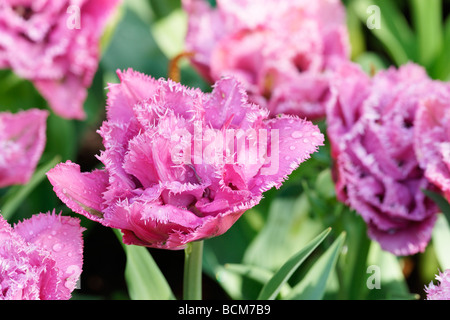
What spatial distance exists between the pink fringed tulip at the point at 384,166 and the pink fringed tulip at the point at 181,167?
19 cm

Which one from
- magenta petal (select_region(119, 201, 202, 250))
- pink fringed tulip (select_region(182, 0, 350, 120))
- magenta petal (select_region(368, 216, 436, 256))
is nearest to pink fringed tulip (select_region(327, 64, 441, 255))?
magenta petal (select_region(368, 216, 436, 256))

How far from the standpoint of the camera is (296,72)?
2.64 feet

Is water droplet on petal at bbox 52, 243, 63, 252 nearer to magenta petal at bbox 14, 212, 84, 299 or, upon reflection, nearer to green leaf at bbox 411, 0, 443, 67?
magenta petal at bbox 14, 212, 84, 299

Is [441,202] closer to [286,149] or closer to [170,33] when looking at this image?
[286,149]

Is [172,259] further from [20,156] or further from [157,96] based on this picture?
[157,96]

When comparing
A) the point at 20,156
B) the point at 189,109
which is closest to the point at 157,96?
the point at 189,109

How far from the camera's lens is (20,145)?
70 cm

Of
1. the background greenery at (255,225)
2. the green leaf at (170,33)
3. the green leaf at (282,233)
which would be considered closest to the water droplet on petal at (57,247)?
the background greenery at (255,225)

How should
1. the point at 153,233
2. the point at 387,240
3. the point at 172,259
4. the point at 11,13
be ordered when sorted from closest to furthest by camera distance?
the point at 153,233
the point at 387,240
the point at 11,13
the point at 172,259

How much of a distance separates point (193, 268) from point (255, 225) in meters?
0.36

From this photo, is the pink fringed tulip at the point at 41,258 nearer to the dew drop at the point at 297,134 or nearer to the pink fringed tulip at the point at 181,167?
the pink fringed tulip at the point at 181,167

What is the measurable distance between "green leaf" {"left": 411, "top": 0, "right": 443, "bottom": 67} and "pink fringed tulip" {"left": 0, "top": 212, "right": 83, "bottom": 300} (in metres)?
0.80

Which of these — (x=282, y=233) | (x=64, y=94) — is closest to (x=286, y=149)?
(x=282, y=233)
